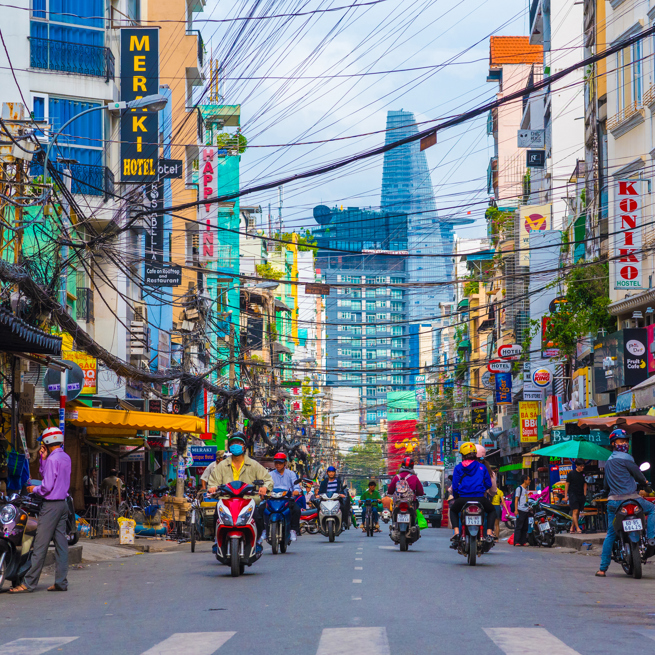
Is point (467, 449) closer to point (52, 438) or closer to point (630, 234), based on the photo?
point (52, 438)

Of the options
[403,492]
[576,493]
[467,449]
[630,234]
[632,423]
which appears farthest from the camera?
[630,234]

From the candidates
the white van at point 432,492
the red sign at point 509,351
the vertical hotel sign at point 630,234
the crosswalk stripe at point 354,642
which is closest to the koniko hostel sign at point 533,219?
the red sign at point 509,351

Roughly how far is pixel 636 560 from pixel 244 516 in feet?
16.6

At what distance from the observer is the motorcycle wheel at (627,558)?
43.4 feet

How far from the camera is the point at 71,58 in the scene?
→ 30.3m

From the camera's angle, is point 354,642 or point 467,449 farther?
point 467,449

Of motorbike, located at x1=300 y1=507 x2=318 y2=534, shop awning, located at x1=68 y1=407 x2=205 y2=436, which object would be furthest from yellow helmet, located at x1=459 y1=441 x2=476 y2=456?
motorbike, located at x1=300 y1=507 x2=318 y2=534

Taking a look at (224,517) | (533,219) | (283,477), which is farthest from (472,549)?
(533,219)

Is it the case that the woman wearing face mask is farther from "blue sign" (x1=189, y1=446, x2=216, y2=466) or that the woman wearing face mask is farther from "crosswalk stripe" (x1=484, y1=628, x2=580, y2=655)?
"blue sign" (x1=189, y1=446, x2=216, y2=466)

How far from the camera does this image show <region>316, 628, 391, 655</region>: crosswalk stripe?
7.25 m

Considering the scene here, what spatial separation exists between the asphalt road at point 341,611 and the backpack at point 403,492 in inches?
113

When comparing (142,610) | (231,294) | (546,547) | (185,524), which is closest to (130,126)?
(185,524)

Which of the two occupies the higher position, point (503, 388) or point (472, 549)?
point (503, 388)

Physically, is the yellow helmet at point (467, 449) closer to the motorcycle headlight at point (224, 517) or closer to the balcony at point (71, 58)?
the motorcycle headlight at point (224, 517)
